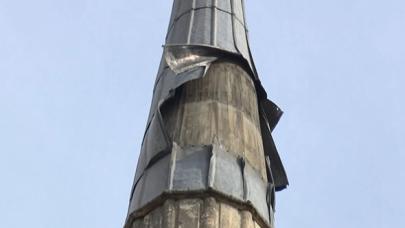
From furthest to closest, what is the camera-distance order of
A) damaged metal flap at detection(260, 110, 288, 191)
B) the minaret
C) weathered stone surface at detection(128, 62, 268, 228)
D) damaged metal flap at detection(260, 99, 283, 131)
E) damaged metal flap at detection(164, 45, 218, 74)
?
1. damaged metal flap at detection(260, 99, 283, 131)
2. damaged metal flap at detection(260, 110, 288, 191)
3. damaged metal flap at detection(164, 45, 218, 74)
4. the minaret
5. weathered stone surface at detection(128, 62, 268, 228)

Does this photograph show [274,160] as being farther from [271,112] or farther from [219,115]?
[219,115]

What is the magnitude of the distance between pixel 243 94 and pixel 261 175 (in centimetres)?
135

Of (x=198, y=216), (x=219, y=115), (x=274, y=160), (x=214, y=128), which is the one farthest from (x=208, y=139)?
(x=274, y=160)

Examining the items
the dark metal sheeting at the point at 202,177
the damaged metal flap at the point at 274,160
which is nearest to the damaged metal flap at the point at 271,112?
the damaged metal flap at the point at 274,160

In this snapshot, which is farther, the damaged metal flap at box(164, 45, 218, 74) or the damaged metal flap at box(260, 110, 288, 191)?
the damaged metal flap at box(260, 110, 288, 191)

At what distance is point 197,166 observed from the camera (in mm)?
7875

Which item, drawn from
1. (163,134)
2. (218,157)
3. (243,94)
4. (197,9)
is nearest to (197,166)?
(218,157)

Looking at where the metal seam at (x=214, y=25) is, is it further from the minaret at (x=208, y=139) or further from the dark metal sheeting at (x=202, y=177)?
the dark metal sheeting at (x=202, y=177)

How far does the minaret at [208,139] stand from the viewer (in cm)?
749

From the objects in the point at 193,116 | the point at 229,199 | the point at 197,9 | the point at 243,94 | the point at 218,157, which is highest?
the point at 197,9

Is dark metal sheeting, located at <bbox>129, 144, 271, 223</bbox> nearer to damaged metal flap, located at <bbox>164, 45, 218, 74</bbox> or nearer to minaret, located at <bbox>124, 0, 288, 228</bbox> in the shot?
minaret, located at <bbox>124, 0, 288, 228</bbox>

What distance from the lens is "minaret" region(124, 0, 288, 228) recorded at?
749cm

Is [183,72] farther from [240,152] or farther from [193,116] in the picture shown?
[240,152]

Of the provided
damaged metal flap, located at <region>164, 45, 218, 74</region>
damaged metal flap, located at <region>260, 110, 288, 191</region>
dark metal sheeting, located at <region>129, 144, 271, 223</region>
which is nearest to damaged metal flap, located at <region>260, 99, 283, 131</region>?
damaged metal flap, located at <region>260, 110, 288, 191</region>
